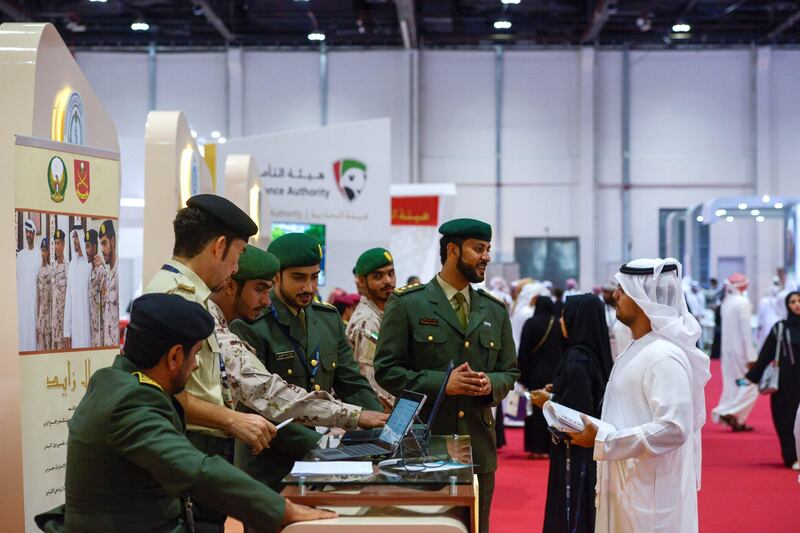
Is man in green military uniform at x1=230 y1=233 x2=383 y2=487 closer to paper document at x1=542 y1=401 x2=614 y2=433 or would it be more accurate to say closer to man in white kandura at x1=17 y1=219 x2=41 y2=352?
paper document at x1=542 y1=401 x2=614 y2=433

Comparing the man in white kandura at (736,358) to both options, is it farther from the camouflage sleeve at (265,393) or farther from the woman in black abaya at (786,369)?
the camouflage sleeve at (265,393)

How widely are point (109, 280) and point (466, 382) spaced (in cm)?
170

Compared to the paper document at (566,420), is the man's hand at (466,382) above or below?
above

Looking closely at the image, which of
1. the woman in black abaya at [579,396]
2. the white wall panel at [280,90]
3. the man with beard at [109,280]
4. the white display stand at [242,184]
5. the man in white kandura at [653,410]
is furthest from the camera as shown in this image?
the white wall panel at [280,90]

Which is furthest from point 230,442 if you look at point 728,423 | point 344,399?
point 728,423

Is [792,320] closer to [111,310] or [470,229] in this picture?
[470,229]

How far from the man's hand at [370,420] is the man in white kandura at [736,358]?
7484 millimetres

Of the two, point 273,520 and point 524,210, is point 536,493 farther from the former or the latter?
point 524,210

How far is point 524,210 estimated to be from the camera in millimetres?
20469

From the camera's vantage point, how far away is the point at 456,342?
12.3 feet

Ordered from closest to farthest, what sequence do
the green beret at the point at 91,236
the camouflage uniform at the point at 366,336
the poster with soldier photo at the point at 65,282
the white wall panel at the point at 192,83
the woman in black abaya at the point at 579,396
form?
1. the poster with soldier photo at the point at 65,282
2. the green beret at the point at 91,236
3. the woman in black abaya at the point at 579,396
4. the camouflage uniform at the point at 366,336
5. the white wall panel at the point at 192,83

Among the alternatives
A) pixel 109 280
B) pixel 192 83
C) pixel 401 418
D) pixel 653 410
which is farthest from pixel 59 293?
pixel 192 83

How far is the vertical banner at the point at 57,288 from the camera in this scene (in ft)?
11.8

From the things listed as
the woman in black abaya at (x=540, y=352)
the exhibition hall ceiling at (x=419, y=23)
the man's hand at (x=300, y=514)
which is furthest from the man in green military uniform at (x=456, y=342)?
the exhibition hall ceiling at (x=419, y=23)
